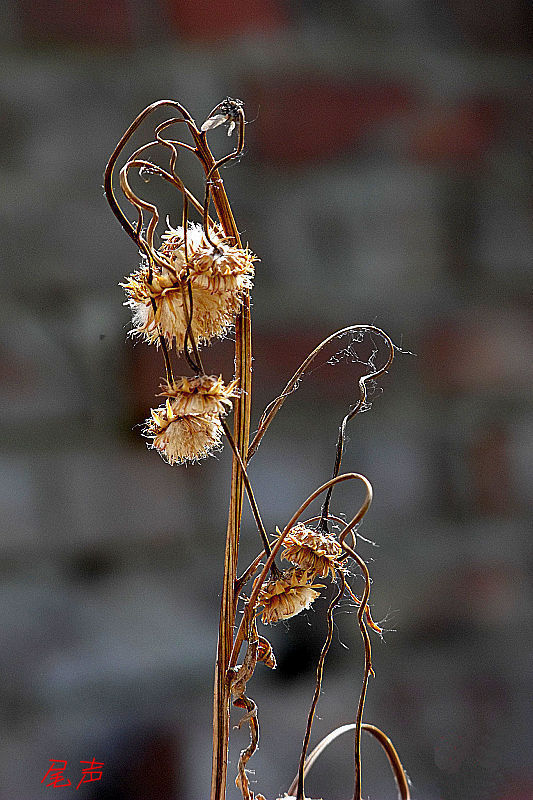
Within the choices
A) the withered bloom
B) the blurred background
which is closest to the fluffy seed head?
the withered bloom

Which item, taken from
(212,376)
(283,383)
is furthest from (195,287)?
(283,383)

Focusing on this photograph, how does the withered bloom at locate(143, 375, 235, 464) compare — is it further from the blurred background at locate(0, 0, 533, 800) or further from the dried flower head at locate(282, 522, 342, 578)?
the blurred background at locate(0, 0, 533, 800)

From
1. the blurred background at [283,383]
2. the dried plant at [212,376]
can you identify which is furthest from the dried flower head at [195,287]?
the blurred background at [283,383]

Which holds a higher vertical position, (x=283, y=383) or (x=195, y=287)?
(x=195, y=287)

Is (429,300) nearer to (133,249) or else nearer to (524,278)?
(524,278)

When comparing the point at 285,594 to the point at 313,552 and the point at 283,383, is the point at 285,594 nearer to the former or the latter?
the point at 313,552

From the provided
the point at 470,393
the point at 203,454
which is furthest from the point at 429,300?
the point at 203,454
